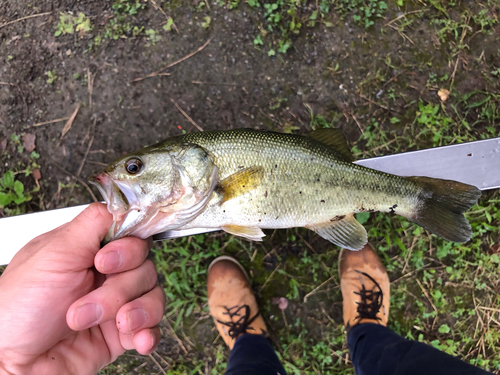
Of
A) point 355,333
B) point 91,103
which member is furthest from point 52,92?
point 355,333

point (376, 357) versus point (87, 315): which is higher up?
point (87, 315)

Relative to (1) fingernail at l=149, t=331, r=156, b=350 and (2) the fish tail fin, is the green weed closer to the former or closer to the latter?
(1) fingernail at l=149, t=331, r=156, b=350

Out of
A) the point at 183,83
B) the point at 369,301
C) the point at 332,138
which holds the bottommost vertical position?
the point at 369,301

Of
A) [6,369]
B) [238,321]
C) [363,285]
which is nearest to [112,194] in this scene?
[6,369]

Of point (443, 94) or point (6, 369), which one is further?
point (443, 94)

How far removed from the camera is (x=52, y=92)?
2967 millimetres

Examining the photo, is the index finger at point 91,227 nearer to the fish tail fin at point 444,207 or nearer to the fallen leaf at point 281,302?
the fallen leaf at point 281,302

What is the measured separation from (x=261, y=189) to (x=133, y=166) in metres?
0.84

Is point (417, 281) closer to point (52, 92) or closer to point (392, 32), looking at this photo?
point (392, 32)

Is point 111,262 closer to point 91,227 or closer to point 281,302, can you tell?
point 91,227

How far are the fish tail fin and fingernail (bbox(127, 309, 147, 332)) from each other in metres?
2.03

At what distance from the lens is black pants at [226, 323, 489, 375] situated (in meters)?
1.95

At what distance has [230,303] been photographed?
2879mm

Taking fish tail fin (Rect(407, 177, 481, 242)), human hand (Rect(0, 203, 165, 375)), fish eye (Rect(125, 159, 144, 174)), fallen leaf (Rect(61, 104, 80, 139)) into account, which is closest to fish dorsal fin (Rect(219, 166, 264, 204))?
fish eye (Rect(125, 159, 144, 174))
